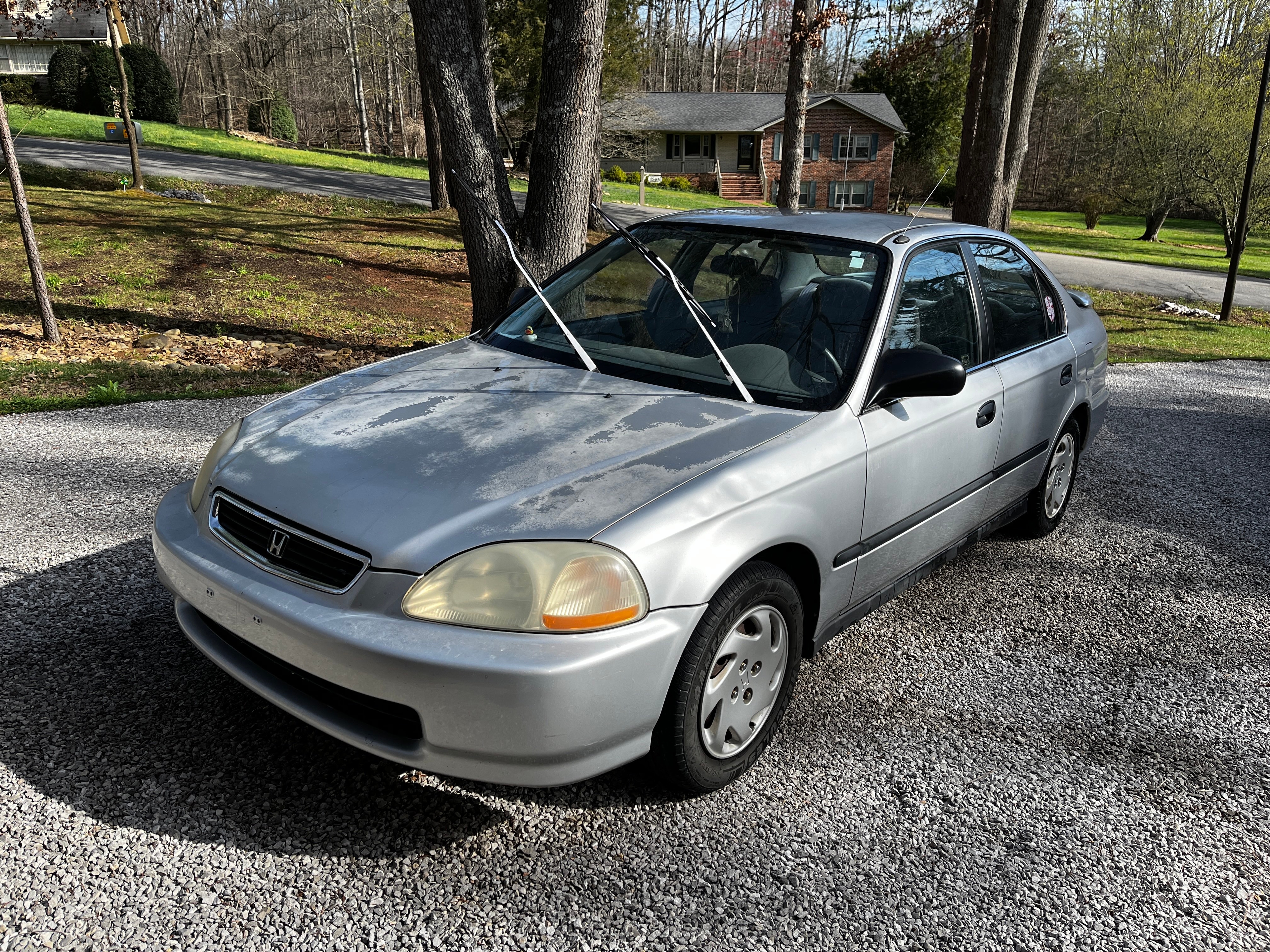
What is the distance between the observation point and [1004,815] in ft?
9.05

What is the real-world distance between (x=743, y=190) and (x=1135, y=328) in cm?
3258

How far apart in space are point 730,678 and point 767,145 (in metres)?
50.6

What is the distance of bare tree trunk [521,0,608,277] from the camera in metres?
7.43

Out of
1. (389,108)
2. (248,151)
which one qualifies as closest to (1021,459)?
(248,151)

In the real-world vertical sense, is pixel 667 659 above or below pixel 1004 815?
above

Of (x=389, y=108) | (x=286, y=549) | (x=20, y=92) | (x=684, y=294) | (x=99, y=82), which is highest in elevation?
(x=389, y=108)

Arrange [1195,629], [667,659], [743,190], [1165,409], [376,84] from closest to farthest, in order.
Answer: [667,659] → [1195,629] → [1165,409] → [743,190] → [376,84]

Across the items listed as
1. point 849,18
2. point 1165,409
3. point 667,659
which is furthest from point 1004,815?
point 849,18

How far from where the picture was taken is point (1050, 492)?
4805mm

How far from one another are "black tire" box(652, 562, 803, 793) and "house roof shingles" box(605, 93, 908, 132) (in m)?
45.4

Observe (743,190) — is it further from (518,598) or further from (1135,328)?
(518,598)

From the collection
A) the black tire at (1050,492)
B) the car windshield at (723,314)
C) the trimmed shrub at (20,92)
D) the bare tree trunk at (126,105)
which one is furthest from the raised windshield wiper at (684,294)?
the trimmed shrub at (20,92)

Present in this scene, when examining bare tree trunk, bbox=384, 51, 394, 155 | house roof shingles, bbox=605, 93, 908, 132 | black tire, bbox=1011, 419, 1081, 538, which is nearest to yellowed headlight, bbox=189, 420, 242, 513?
black tire, bbox=1011, 419, 1081, 538

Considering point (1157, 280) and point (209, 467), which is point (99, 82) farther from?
point (209, 467)
